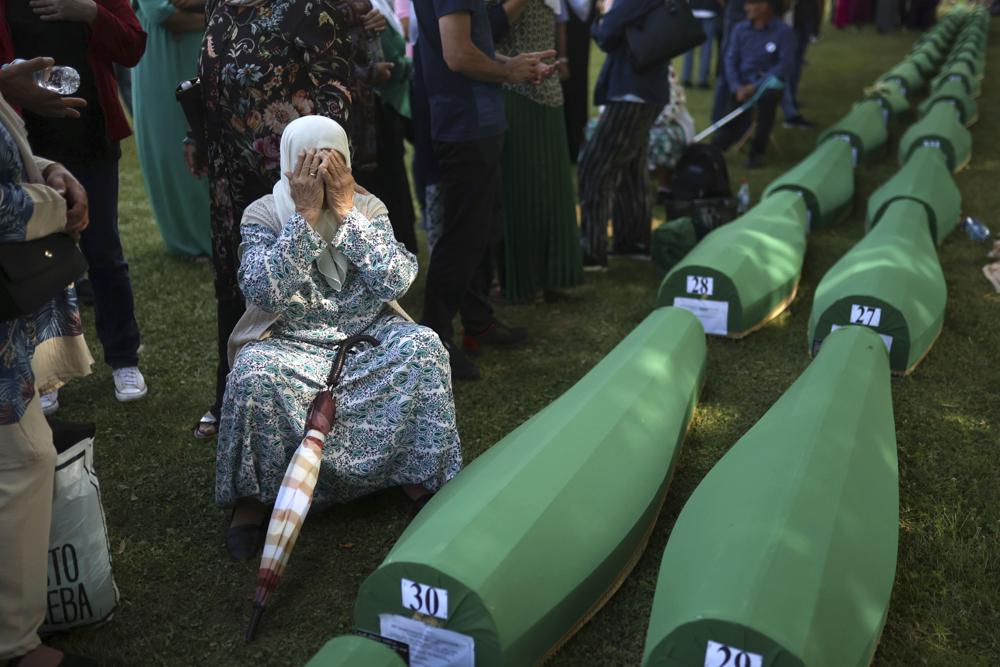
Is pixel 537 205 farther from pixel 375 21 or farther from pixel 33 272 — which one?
pixel 33 272

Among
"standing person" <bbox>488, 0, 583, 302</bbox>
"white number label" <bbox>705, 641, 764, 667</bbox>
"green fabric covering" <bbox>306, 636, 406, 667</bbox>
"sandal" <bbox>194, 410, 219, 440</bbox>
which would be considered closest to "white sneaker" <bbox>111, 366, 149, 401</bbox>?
"sandal" <bbox>194, 410, 219, 440</bbox>

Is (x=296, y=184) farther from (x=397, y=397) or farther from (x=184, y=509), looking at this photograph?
(x=184, y=509)

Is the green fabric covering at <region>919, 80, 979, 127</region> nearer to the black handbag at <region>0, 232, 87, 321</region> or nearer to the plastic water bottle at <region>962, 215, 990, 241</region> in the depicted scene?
the plastic water bottle at <region>962, 215, 990, 241</region>

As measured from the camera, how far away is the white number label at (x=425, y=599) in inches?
83.6

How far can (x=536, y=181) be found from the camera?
14.9 ft

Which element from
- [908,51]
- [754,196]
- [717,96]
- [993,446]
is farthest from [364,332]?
[908,51]

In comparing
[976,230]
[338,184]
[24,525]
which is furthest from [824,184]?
[24,525]

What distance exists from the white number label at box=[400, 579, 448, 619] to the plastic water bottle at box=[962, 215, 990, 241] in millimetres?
4750

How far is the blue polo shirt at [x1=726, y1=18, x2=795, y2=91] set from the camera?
786 cm

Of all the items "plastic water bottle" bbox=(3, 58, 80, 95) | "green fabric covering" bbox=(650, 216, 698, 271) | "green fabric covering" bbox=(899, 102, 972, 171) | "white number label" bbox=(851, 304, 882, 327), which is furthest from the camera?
"green fabric covering" bbox=(899, 102, 972, 171)

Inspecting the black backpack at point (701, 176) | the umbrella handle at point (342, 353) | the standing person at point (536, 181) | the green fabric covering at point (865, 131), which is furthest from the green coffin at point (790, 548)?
the green fabric covering at point (865, 131)

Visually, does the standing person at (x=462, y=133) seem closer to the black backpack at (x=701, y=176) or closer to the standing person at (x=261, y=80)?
the standing person at (x=261, y=80)

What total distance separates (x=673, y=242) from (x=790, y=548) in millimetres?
3355

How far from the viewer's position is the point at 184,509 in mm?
3098
